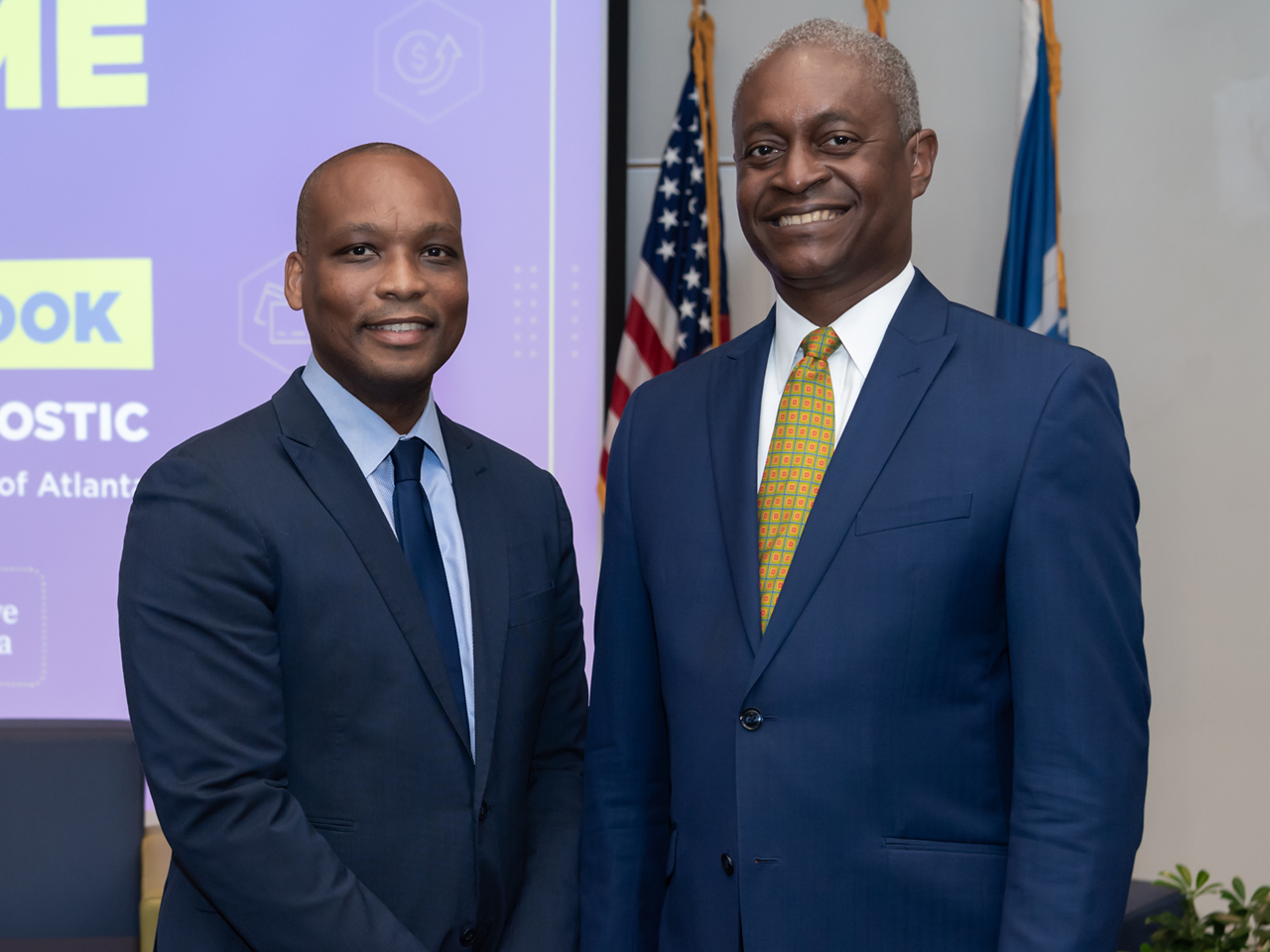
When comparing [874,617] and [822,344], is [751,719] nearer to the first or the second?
[874,617]

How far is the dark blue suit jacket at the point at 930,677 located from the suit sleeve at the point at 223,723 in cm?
48

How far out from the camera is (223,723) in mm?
1354

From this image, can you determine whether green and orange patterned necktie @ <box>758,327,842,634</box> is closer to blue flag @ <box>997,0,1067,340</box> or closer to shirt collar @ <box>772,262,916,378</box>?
shirt collar @ <box>772,262,916,378</box>

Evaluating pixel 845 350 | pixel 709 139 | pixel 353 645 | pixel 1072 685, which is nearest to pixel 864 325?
pixel 845 350

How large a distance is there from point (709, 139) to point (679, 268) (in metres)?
0.41

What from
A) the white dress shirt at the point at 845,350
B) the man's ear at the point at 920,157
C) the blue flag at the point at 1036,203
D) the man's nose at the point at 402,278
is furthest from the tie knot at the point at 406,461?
the blue flag at the point at 1036,203

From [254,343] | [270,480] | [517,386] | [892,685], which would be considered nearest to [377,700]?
[270,480]

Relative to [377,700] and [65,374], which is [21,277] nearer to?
[65,374]

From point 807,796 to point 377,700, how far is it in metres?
0.57

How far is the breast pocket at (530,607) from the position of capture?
159cm

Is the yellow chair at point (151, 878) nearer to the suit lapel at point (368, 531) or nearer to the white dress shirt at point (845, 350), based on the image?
the suit lapel at point (368, 531)

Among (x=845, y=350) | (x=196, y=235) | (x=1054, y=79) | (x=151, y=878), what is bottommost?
(x=151, y=878)

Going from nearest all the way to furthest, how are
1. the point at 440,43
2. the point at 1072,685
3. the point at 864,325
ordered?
the point at 1072,685 < the point at 864,325 < the point at 440,43

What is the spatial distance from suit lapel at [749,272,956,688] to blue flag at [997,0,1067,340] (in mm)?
1930
